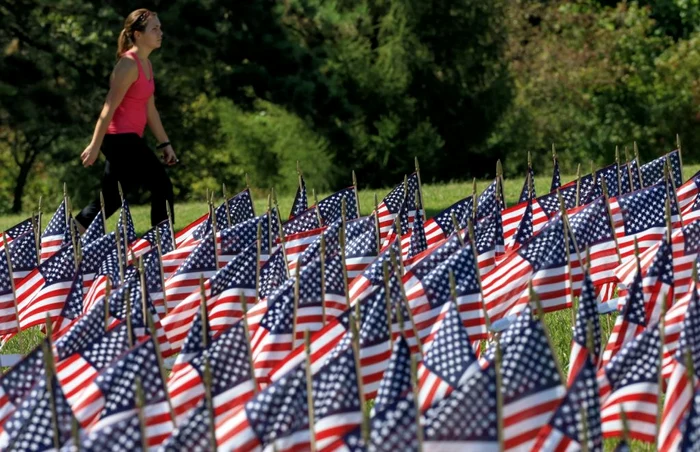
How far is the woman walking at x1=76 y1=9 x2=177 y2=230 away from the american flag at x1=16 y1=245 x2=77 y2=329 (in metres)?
1.15

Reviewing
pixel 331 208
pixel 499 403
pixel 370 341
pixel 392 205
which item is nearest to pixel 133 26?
pixel 331 208

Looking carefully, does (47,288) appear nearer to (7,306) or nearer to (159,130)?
(7,306)

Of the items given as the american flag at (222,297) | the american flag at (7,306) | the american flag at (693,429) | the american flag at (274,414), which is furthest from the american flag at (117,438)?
the american flag at (7,306)

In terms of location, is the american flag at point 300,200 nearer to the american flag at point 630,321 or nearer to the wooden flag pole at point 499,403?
the american flag at point 630,321

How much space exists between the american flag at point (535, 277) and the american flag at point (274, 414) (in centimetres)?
268

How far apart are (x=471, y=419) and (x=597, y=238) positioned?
13.5 feet

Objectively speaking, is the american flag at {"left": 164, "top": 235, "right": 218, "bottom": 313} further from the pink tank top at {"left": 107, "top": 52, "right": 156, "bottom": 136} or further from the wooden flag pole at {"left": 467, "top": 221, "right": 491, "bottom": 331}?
the wooden flag pole at {"left": 467, "top": 221, "right": 491, "bottom": 331}

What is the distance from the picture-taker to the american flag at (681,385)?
18.5 ft

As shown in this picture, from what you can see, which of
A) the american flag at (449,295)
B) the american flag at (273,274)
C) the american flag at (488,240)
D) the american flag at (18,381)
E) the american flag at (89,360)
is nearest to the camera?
the american flag at (18,381)

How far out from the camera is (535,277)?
8180 mm

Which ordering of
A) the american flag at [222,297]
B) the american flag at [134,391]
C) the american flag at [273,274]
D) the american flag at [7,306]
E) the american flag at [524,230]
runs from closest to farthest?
1. the american flag at [134,391]
2. the american flag at [222,297]
3. the american flag at [273,274]
4. the american flag at [524,230]
5. the american flag at [7,306]

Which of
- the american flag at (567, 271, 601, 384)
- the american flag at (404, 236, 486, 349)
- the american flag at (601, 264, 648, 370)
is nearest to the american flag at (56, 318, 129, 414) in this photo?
the american flag at (404, 236, 486, 349)

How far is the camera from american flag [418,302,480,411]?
19.2 feet

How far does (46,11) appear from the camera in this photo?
68.8ft
